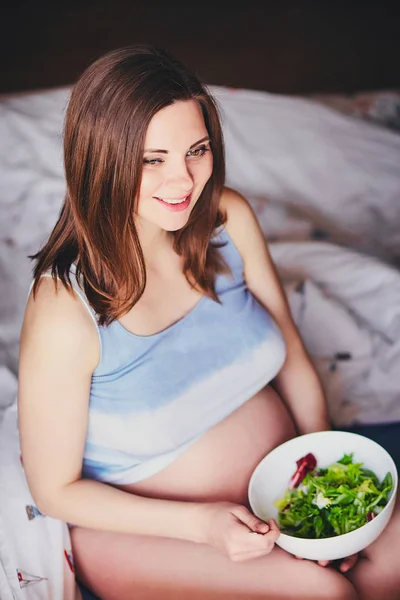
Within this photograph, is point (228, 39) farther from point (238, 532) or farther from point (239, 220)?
point (238, 532)

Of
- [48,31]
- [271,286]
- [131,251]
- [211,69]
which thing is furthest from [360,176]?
[48,31]

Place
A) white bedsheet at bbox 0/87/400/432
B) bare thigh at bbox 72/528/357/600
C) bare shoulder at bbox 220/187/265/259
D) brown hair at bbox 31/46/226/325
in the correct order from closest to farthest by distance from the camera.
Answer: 1. brown hair at bbox 31/46/226/325
2. bare thigh at bbox 72/528/357/600
3. bare shoulder at bbox 220/187/265/259
4. white bedsheet at bbox 0/87/400/432

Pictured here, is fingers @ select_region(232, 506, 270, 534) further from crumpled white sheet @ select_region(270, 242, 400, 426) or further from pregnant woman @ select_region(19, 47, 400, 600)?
crumpled white sheet @ select_region(270, 242, 400, 426)

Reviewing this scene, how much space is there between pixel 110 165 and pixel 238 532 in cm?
53

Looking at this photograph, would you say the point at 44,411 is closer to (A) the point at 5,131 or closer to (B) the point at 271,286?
(B) the point at 271,286

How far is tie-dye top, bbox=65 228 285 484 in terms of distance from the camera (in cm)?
114

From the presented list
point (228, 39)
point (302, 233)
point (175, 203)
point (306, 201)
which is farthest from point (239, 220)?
point (228, 39)

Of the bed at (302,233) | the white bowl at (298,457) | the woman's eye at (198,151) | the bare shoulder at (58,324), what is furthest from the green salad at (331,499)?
the woman's eye at (198,151)

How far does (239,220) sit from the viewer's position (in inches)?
53.3

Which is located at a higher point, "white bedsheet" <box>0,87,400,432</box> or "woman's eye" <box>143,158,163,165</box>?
"woman's eye" <box>143,158,163,165</box>

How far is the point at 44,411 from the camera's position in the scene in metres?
1.05

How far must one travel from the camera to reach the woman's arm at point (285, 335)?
54.0 inches

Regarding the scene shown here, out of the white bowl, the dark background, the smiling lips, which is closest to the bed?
the white bowl

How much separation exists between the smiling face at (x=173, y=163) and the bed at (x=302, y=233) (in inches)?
16.5
